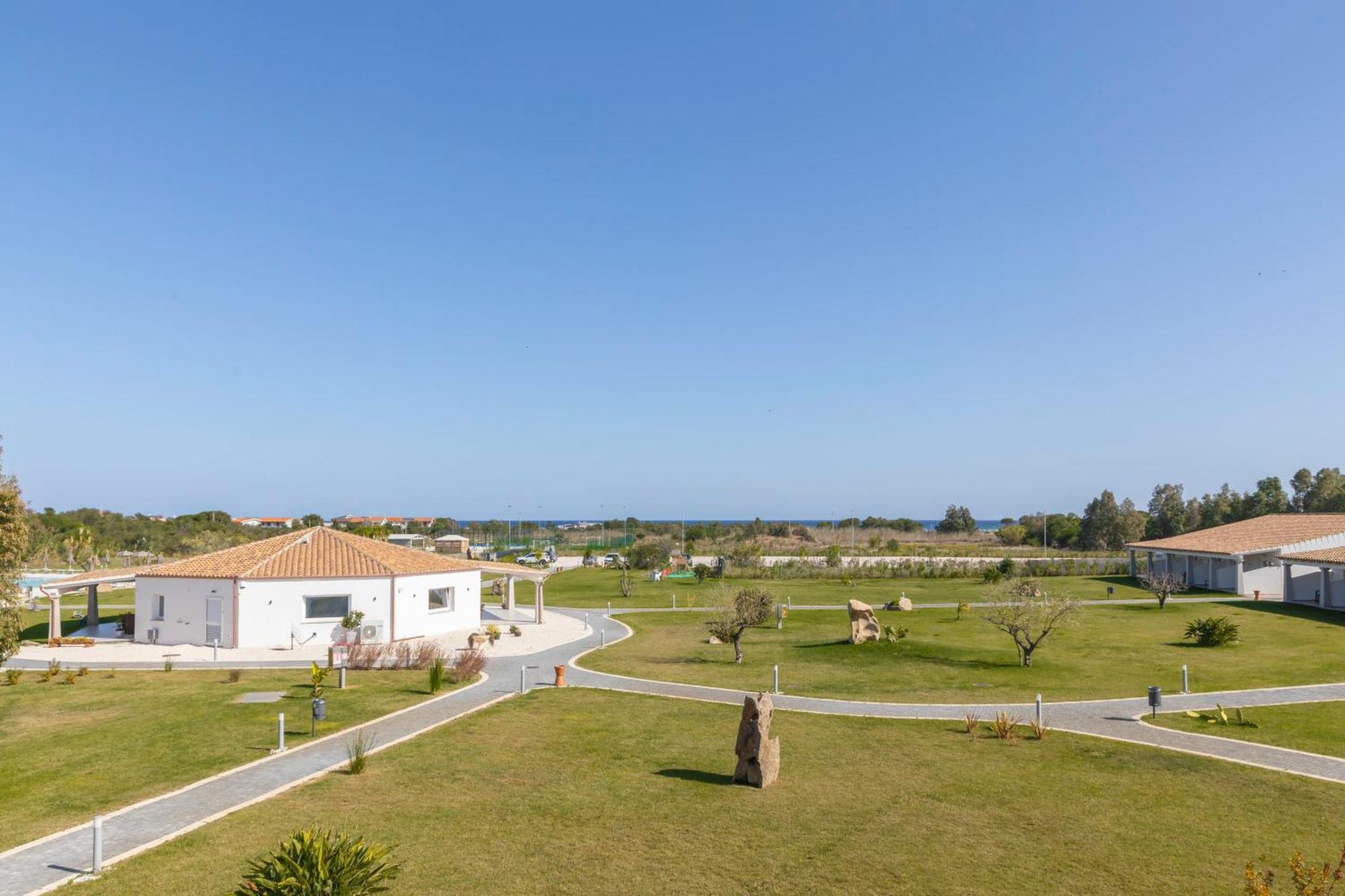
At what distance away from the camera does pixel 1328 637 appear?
34156 mm

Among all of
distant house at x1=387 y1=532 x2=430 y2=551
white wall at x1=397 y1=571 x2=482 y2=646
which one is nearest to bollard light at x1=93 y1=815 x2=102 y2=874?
white wall at x1=397 y1=571 x2=482 y2=646

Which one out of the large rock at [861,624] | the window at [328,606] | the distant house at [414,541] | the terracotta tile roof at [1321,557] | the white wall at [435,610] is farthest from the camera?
the distant house at [414,541]

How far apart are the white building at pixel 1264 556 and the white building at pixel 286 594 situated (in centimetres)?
4865

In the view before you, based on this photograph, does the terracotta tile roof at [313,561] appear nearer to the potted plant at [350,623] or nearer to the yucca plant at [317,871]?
the potted plant at [350,623]

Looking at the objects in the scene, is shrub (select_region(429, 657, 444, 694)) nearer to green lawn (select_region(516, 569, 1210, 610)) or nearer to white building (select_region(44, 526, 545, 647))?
white building (select_region(44, 526, 545, 647))

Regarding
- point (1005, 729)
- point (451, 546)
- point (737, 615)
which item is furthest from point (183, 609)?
point (451, 546)

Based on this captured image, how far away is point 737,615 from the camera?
30875mm

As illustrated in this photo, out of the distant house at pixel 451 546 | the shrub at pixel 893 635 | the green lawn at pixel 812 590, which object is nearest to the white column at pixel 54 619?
the green lawn at pixel 812 590

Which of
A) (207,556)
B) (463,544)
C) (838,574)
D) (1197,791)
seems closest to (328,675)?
(207,556)

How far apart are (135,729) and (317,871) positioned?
14408mm

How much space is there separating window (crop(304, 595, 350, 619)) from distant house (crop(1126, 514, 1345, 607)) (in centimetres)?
5121

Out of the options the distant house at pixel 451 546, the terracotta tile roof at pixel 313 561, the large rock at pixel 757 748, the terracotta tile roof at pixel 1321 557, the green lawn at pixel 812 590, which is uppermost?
the terracotta tile roof at pixel 313 561

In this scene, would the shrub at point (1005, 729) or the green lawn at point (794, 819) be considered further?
the shrub at point (1005, 729)

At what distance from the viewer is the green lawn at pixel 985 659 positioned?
25.4 m
